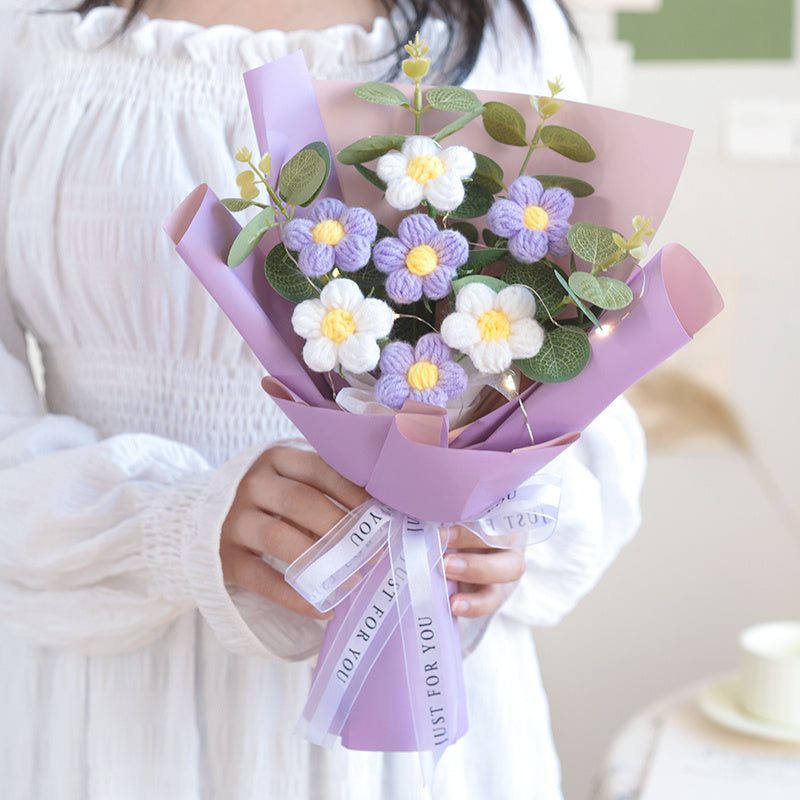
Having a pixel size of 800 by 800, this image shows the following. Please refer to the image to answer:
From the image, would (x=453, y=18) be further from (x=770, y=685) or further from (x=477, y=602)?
(x=770, y=685)

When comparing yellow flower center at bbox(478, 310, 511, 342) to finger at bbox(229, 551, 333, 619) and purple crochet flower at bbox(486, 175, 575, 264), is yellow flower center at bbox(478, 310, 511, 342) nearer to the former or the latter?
purple crochet flower at bbox(486, 175, 575, 264)

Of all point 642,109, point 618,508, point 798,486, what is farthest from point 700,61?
point 618,508

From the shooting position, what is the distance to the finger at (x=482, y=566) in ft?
1.86

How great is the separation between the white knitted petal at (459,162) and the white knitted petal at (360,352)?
90 millimetres

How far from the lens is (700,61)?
143cm

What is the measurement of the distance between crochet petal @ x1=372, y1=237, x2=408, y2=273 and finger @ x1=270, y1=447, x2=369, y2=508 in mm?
140

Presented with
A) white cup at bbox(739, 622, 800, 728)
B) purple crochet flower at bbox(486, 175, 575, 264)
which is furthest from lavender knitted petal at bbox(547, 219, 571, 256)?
white cup at bbox(739, 622, 800, 728)

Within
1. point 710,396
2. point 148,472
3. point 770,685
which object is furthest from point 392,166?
point 710,396

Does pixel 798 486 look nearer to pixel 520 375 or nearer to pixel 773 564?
pixel 773 564

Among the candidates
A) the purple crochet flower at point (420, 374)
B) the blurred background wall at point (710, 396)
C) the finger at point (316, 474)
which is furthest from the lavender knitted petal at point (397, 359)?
the blurred background wall at point (710, 396)

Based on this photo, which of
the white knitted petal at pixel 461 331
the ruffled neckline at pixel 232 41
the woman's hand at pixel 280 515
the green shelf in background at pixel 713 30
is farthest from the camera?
the green shelf in background at pixel 713 30

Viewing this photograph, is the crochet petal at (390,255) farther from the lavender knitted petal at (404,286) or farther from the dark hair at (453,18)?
the dark hair at (453,18)

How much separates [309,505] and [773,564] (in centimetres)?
116

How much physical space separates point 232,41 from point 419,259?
0.34 meters
